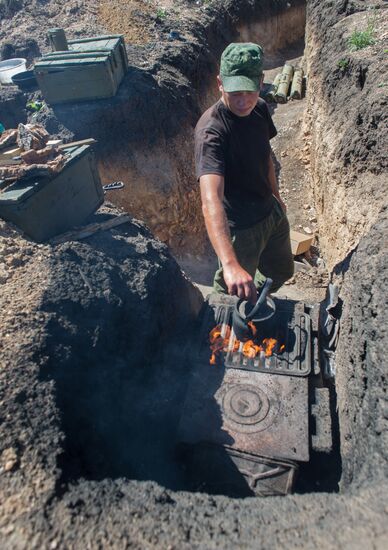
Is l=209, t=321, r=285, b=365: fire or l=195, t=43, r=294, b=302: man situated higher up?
l=195, t=43, r=294, b=302: man

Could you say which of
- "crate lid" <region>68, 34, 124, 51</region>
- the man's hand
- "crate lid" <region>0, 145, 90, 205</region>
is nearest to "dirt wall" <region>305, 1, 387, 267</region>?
the man's hand

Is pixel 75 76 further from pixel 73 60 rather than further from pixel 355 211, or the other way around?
pixel 355 211

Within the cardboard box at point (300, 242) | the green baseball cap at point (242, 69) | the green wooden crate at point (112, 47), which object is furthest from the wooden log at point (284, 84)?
the green baseball cap at point (242, 69)

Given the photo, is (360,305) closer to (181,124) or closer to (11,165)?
(11,165)

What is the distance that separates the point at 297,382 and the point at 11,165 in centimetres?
302

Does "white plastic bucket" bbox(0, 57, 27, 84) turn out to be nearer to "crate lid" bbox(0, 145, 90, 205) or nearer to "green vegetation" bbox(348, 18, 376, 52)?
"crate lid" bbox(0, 145, 90, 205)

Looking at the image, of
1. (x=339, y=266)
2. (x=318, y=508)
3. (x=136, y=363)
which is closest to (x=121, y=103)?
(x=339, y=266)

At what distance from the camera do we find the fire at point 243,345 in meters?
3.30

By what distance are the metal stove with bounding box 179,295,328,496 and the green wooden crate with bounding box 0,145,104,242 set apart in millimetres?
1631

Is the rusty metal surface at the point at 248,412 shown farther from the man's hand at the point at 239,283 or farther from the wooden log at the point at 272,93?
the wooden log at the point at 272,93

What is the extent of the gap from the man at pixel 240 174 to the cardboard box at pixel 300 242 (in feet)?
5.41

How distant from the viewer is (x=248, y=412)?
2906 millimetres

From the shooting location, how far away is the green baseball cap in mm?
2957

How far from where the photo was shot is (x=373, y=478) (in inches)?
75.1
